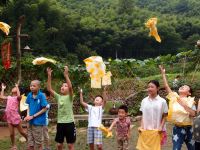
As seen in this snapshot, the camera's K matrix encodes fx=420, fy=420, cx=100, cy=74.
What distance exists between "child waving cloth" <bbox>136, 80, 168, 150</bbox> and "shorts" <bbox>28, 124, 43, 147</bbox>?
5.83 feet

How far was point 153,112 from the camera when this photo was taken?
5.54 meters

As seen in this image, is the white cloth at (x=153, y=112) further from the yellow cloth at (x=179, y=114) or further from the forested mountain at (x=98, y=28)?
the forested mountain at (x=98, y=28)

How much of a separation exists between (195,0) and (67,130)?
68.7 meters

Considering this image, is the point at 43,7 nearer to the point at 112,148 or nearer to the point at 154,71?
the point at 154,71

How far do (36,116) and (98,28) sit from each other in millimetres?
45862

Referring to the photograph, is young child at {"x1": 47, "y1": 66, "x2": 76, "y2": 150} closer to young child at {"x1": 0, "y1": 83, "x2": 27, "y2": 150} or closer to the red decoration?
young child at {"x1": 0, "y1": 83, "x2": 27, "y2": 150}

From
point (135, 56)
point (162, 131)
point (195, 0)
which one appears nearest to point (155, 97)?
point (162, 131)

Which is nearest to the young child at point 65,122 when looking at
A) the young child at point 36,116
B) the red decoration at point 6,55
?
the young child at point 36,116

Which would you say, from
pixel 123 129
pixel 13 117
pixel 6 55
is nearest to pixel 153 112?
pixel 123 129

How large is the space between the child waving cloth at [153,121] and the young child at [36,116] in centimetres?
178

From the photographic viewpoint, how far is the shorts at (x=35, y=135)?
6.59 meters

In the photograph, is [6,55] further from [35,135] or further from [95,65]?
[35,135]

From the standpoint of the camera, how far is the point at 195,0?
71.8m

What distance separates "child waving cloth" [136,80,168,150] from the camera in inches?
217
